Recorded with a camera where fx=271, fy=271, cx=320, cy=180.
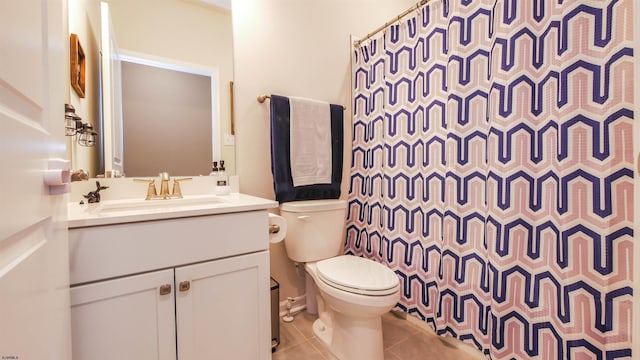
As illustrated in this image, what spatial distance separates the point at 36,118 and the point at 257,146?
3.87ft

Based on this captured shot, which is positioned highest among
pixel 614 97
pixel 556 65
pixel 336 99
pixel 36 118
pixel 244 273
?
pixel 336 99

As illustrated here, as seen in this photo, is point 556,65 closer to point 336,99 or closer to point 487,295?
point 487,295

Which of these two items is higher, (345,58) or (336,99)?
(345,58)

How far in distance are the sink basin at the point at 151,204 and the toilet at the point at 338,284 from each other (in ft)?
1.47

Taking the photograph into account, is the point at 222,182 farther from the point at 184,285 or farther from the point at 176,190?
the point at 184,285

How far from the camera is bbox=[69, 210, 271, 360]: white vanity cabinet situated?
836 mm

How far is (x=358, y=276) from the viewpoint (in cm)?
132

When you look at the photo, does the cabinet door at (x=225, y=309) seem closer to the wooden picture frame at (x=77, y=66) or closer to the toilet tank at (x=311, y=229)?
the toilet tank at (x=311, y=229)

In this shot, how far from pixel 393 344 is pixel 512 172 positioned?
3.51ft

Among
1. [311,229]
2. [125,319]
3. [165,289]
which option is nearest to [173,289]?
[165,289]

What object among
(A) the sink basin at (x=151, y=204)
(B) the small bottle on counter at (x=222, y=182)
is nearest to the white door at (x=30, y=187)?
(A) the sink basin at (x=151, y=204)

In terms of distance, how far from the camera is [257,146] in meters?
1.66

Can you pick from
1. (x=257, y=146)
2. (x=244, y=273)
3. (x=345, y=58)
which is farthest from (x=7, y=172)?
(x=345, y=58)

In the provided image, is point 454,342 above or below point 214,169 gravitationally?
below
